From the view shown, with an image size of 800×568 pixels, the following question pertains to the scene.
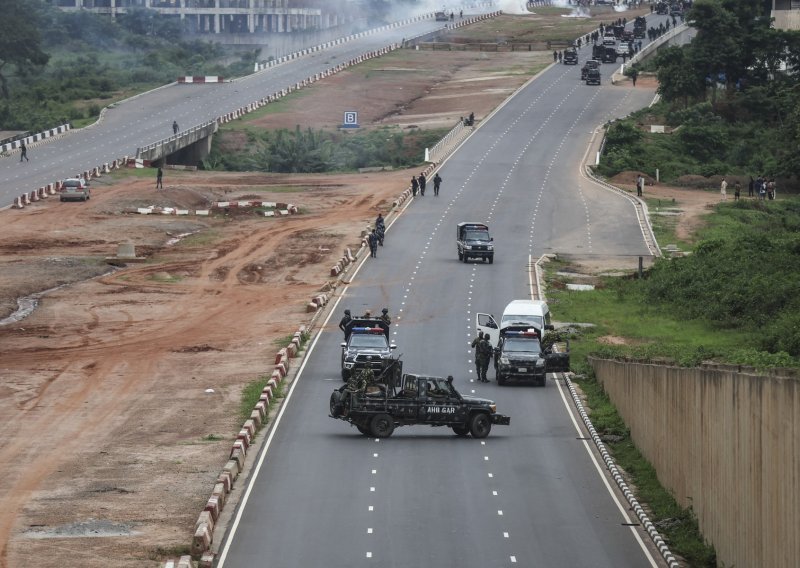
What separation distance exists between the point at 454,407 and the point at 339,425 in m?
3.96

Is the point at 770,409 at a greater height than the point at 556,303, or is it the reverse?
the point at 770,409

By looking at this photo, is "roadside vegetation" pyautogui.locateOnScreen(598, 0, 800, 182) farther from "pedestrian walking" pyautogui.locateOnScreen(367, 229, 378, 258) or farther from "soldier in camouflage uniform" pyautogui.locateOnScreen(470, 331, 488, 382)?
"soldier in camouflage uniform" pyautogui.locateOnScreen(470, 331, 488, 382)

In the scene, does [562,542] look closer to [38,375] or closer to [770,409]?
[770,409]

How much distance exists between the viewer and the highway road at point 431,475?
105 feet

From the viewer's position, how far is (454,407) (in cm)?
4266

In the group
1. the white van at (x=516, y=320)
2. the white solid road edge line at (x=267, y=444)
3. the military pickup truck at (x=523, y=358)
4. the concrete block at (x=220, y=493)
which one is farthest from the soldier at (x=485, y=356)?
the concrete block at (x=220, y=493)

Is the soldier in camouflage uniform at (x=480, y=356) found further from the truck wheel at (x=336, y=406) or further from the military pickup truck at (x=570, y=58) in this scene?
the military pickup truck at (x=570, y=58)

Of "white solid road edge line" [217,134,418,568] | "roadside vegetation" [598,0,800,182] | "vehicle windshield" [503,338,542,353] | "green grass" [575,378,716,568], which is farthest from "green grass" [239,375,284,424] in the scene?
"roadside vegetation" [598,0,800,182]

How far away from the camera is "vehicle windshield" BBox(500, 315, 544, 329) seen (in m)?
56.3

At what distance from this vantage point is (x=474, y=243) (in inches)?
3007

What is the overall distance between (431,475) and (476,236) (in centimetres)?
3954

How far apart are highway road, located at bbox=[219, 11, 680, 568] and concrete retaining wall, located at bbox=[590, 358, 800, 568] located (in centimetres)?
162

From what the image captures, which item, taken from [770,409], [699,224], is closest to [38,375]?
[770,409]

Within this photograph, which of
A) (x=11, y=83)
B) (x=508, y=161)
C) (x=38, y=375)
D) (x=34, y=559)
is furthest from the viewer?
(x=11, y=83)
